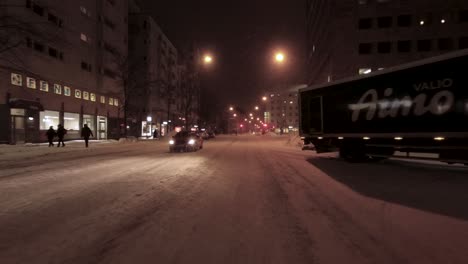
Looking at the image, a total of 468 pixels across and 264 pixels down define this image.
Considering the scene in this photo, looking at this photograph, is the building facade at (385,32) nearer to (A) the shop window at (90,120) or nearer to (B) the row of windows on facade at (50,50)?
(B) the row of windows on facade at (50,50)

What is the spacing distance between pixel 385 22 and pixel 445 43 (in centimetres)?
797

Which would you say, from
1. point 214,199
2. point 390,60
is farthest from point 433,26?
point 214,199

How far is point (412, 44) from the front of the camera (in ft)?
134

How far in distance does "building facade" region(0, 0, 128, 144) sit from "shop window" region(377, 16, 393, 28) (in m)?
34.9

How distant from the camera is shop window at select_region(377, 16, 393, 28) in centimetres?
4119

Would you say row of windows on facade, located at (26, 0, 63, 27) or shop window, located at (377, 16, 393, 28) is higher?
shop window, located at (377, 16, 393, 28)

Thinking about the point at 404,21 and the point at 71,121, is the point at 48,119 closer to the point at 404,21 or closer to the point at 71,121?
the point at 71,121

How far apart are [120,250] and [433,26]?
48.1 meters

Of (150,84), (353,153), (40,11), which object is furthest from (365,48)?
(40,11)

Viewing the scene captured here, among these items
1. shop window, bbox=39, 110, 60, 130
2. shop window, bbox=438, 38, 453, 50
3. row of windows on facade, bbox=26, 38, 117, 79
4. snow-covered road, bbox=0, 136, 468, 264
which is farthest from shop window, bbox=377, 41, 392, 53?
shop window, bbox=39, 110, 60, 130

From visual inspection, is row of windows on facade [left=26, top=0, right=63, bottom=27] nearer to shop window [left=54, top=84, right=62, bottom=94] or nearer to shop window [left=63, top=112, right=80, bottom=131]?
shop window [left=54, top=84, right=62, bottom=94]

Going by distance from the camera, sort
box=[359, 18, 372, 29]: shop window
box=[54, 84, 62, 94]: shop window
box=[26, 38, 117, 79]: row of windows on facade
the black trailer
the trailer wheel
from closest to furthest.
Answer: the black trailer < the trailer wheel < box=[26, 38, 117, 79]: row of windows on facade < box=[54, 84, 62, 94]: shop window < box=[359, 18, 372, 29]: shop window

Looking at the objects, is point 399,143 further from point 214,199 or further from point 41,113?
point 41,113

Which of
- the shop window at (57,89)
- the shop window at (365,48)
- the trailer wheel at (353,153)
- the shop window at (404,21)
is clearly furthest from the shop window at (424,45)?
the shop window at (57,89)
